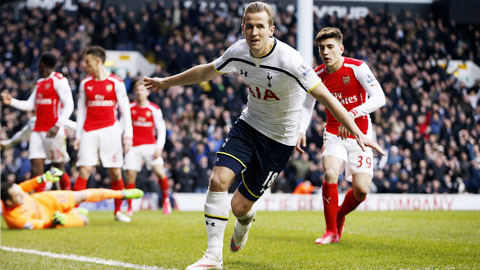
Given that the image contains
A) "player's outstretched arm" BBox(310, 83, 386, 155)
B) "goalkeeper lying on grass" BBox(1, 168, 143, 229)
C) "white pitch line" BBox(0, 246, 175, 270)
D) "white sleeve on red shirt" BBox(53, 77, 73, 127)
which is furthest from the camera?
"white sleeve on red shirt" BBox(53, 77, 73, 127)

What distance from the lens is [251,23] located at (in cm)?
451

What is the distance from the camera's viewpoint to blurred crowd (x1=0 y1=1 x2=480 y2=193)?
17.2 m

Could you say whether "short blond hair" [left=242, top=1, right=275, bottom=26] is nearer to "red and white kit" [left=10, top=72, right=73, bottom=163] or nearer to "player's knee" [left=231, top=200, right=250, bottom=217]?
"player's knee" [left=231, top=200, right=250, bottom=217]

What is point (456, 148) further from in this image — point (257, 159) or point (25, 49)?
point (257, 159)

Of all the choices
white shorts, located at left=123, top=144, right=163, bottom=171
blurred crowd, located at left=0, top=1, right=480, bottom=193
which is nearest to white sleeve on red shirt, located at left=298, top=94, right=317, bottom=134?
white shorts, located at left=123, top=144, right=163, bottom=171

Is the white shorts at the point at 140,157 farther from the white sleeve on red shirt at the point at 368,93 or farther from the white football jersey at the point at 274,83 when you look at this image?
the white football jersey at the point at 274,83

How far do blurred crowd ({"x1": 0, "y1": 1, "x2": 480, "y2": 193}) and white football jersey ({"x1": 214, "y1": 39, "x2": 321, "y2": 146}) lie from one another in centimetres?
1143

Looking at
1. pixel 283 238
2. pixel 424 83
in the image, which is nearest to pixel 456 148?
pixel 424 83

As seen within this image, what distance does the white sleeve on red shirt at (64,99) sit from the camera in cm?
935

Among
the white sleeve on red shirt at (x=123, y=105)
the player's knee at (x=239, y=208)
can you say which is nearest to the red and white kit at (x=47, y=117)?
the white sleeve on red shirt at (x=123, y=105)

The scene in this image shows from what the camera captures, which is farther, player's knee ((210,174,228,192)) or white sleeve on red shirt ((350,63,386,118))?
white sleeve on red shirt ((350,63,386,118))

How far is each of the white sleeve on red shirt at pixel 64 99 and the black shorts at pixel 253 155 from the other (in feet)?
16.2

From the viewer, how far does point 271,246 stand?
6449mm

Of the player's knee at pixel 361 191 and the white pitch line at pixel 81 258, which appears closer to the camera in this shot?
the white pitch line at pixel 81 258
